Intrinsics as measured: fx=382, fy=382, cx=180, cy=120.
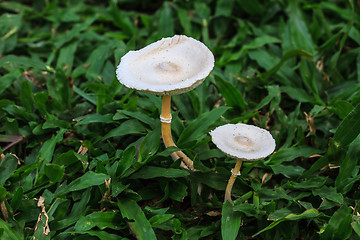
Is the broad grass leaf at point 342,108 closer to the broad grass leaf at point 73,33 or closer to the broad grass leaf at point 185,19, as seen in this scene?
the broad grass leaf at point 185,19

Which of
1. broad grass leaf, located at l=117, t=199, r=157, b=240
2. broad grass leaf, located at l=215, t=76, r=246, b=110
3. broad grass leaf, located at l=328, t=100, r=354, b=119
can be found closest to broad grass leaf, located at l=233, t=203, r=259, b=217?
broad grass leaf, located at l=117, t=199, r=157, b=240

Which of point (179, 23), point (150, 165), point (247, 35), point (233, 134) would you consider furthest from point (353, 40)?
point (150, 165)

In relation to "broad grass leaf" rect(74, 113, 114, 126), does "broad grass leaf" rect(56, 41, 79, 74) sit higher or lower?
higher

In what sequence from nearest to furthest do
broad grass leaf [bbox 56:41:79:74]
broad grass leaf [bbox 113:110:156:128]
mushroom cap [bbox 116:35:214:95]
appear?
mushroom cap [bbox 116:35:214:95], broad grass leaf [bbox 113:110:156:128], broad grass leaf [bbox 56:41:79:74]

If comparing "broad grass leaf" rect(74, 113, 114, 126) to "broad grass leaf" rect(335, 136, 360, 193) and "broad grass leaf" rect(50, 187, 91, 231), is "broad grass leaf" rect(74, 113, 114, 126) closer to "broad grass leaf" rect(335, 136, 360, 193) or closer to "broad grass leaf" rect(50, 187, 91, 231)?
"broad grass leaf" rect(50, 187, 91, 231)

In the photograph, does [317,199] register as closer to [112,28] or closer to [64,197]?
[64,197]

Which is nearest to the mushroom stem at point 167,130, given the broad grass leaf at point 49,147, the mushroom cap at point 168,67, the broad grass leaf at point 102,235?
the mushroom cap at point 168,67

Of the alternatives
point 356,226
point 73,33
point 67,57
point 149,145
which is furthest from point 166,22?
point 356,226
